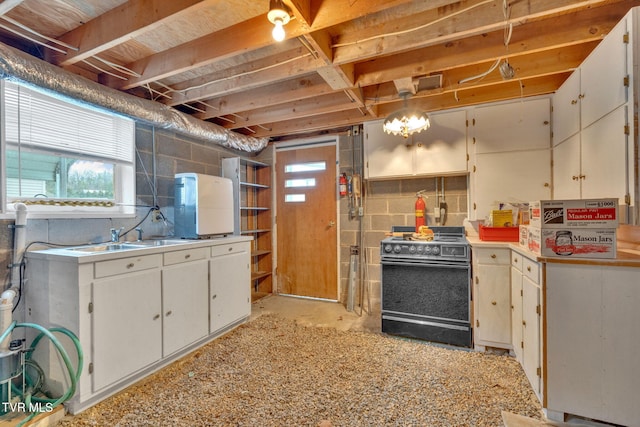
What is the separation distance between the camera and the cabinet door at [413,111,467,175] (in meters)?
2.83

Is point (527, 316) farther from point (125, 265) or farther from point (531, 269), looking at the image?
point (125, 265)

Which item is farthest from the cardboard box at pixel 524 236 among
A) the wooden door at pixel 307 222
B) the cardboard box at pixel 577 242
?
the wooden door at pixel 307 222

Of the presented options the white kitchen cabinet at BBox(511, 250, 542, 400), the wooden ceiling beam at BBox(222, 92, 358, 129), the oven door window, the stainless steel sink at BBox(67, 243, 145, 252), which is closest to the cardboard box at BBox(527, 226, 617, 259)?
the white kitchen cabinet at BBox(511, 250, 542, 400)

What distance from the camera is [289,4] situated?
1444mm

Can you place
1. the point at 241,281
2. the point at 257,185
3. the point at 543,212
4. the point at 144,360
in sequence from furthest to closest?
1. the point at 257,185
2. the point at 241,281
3. the point at 144,360
4. the point at 543,212

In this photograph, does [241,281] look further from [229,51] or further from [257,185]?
[229,51]

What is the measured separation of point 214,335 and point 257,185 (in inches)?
76.6

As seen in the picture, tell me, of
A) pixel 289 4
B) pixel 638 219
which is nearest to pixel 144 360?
pixel 289 4

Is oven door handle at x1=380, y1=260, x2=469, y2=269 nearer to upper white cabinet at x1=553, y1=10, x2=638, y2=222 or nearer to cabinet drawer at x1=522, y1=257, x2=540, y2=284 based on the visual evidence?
cabinet drawer at x1=522, y1=257, x2=540, y2=284

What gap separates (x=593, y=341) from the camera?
1517 mm

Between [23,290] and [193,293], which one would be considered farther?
[193,293]

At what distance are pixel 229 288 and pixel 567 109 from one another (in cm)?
327

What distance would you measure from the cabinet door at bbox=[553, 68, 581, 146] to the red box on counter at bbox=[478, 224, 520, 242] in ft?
2.71

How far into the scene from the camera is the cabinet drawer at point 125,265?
1760 millimetres
